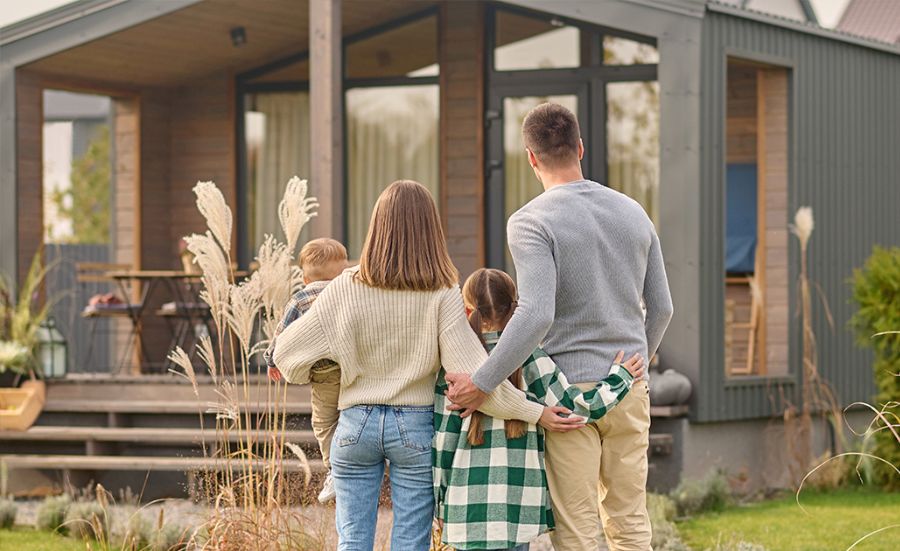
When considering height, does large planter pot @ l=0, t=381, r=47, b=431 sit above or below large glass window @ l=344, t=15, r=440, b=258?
below

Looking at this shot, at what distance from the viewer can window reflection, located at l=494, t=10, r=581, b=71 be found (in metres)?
10.6

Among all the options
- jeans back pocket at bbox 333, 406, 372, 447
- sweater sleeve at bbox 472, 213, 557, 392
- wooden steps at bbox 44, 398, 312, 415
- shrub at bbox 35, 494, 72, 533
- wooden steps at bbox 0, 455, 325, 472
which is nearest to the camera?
sweater sleeve at bbox 472, 213, 557, 392

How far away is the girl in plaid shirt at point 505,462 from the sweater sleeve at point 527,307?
145 mm

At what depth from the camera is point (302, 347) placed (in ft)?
13.1

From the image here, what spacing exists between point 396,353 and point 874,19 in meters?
21.2

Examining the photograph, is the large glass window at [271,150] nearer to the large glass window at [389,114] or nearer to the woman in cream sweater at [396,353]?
the large glass window at [389,114]

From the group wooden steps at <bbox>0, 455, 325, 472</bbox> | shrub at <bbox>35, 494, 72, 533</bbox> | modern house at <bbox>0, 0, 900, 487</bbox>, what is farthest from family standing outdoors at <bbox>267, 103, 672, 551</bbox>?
modern house at <bbox>0, 0, 900, 487</bbox>

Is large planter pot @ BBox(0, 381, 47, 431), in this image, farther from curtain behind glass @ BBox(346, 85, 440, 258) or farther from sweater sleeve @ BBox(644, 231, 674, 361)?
sweater sleeve @ BBox(644, 231, 674, 361)

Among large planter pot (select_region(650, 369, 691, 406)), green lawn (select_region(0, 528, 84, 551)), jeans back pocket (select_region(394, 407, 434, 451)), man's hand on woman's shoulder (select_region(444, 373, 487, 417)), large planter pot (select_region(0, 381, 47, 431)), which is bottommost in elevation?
green lawn (select_region(0, 528, 84, 551))

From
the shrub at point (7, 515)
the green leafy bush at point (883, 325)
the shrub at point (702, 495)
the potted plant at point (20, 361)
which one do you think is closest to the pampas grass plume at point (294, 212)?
the shrub at point (7, 515)

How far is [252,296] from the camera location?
5.26 meters

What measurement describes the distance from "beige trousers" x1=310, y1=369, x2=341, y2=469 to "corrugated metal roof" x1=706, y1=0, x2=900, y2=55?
522 cm

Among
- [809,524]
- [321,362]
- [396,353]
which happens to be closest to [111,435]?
[809,524]

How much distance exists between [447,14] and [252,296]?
6.07 metres
